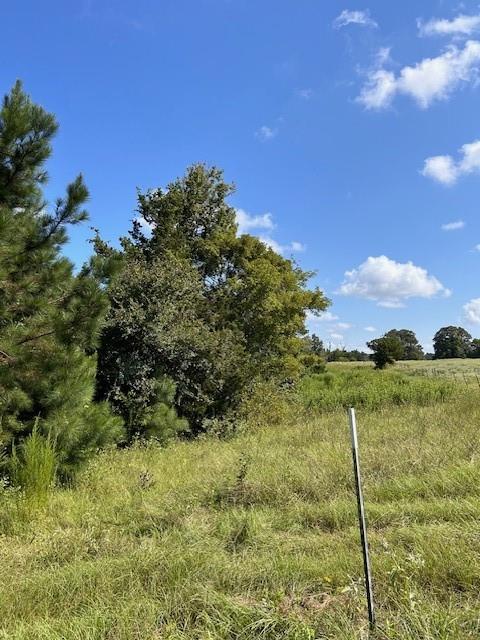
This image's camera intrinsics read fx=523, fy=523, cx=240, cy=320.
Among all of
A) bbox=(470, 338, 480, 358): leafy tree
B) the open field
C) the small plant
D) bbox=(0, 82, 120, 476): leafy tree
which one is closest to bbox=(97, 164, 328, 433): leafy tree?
bbox=(0, 82, 120, 476): leafy tree

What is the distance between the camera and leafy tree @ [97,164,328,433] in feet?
36.5

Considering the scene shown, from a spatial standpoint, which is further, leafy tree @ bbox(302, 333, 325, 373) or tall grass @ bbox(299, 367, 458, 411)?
leafy tree @ bbox(302, 333, 325, 373)

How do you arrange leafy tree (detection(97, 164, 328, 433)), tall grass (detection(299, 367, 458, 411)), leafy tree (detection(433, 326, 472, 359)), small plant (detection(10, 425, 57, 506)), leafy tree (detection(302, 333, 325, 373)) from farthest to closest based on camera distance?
leafy tree (detection(433, 326, 472, 359))
leafy tree (detection(302, 333, 325, 373))
tall grass (detection(299, 367, 458, 411))
leafy tree (detection(97, 164, 328, 433))
small plant (detection(10, 425, 57, 506))

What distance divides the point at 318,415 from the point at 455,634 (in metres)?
11.5

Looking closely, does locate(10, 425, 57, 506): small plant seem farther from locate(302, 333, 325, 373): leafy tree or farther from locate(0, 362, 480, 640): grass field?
locate(302, 333, 325, 373): leafy tree

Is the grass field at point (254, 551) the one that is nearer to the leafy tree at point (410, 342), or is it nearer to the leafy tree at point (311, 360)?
the leafy tree at point (311, 360)

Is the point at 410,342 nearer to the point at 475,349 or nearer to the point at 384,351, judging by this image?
the point at 475,349

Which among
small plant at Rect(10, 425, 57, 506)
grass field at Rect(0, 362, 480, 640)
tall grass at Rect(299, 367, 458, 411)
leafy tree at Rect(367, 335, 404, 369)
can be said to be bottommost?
grass field at Rect(0, 362, 480, 640)

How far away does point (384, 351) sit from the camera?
123ft

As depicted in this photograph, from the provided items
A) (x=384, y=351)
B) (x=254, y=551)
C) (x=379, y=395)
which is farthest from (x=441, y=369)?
(x=254, y=551)

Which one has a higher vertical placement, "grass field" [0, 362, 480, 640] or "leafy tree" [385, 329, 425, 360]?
"leafy tree" [385, 329, 425, 360]

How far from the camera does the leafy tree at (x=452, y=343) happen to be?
7144 centimetres

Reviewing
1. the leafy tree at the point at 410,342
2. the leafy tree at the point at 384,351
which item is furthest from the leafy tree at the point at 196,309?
the leafy tree at the point at 410,342

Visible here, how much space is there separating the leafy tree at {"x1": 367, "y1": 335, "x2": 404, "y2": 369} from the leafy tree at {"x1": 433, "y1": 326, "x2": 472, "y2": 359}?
118 feet
